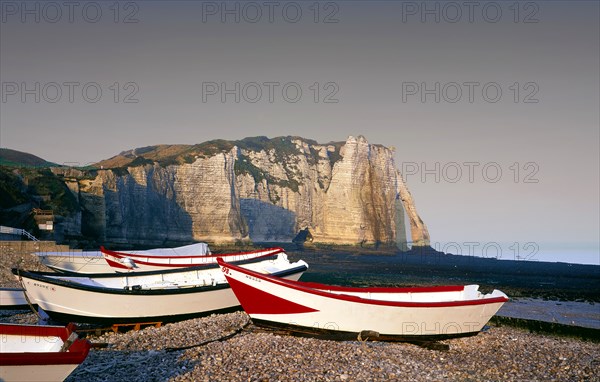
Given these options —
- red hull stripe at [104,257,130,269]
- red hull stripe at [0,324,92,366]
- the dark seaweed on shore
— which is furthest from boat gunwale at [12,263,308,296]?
the dark seaweed on shore

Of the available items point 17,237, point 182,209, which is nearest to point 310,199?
point 182,209

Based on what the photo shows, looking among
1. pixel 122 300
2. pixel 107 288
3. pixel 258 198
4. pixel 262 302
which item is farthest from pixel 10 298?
pixel 258 198

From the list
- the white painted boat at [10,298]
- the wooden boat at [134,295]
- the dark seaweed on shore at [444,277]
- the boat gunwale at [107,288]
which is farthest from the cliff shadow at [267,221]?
the boat gunwale at [107,288]

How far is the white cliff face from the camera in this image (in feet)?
273

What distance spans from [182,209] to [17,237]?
181 ft

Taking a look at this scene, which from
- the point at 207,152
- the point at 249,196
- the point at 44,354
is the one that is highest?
the point at 207,152

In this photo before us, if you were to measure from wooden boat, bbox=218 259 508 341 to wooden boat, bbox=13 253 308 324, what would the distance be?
268 centimetres

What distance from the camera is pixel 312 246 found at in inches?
4697

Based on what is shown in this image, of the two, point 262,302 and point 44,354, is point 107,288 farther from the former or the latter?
point 44,354

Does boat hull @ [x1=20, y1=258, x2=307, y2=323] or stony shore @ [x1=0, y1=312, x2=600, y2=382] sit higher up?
boat hull @ [x1=20, y1=258, x2=307, y2=323]

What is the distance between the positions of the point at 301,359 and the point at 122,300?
7439 millimetres

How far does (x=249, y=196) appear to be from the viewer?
4547 inches

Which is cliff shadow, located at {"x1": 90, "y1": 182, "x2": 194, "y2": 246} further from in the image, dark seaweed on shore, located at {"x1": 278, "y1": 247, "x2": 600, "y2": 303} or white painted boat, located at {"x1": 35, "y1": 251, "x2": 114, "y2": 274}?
white painted boat, located at {"x1": 35, "y1": 251, "x2": 114, "y2": 274}

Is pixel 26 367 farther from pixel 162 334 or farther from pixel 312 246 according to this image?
pixel 312 246
